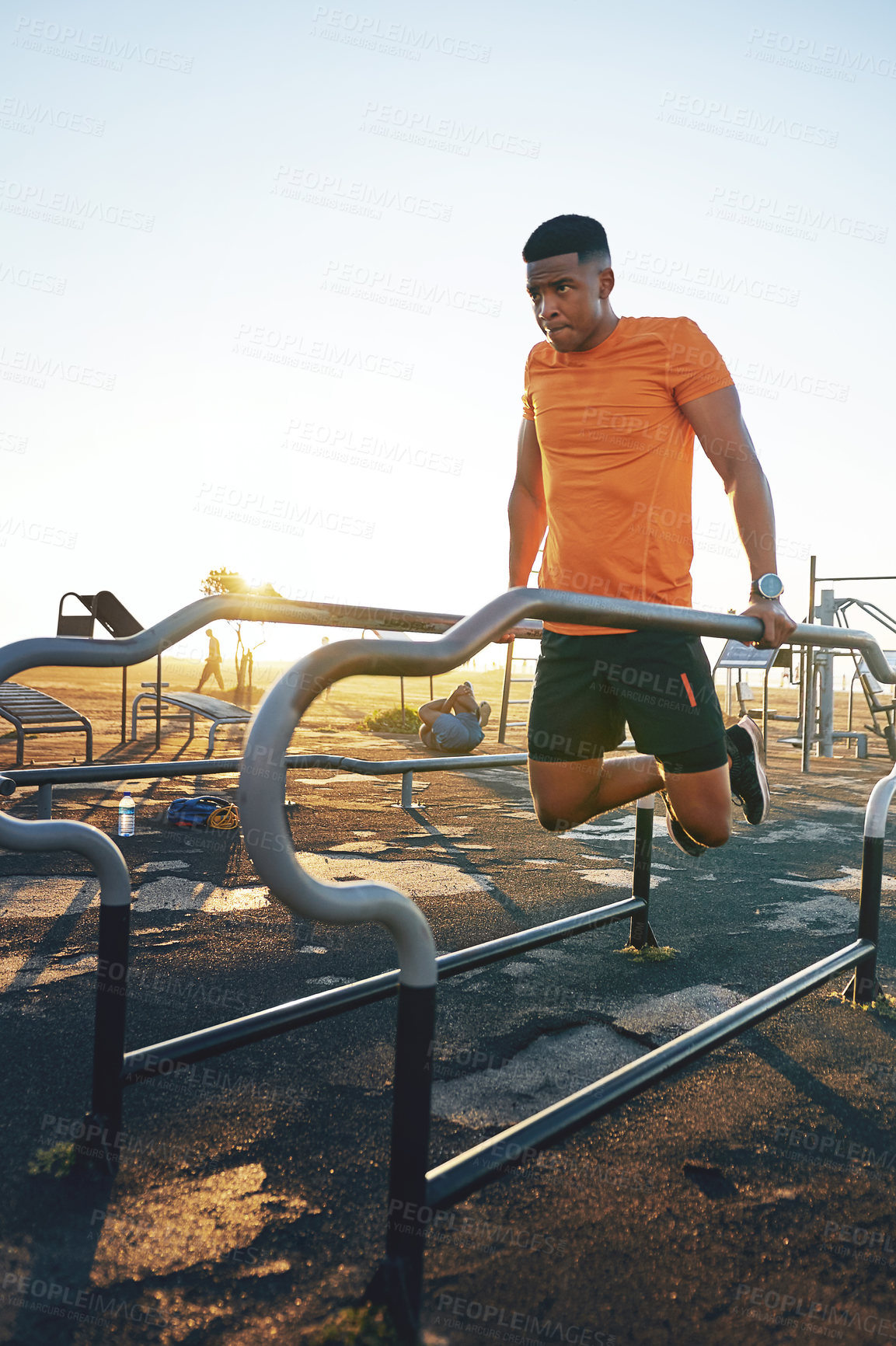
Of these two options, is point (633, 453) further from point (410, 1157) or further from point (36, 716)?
point (36, 716)

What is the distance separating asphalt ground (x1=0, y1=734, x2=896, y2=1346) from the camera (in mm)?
1393

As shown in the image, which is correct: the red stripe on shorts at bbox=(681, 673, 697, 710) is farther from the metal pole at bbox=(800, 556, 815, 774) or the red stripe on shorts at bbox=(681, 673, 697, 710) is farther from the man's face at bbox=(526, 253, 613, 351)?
the metal pole at bbox=(800, 556, 815, 774)

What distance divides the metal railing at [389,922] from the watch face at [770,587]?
0.11 metres

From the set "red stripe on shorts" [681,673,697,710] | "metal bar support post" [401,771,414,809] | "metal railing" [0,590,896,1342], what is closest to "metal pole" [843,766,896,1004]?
"metal railing" [0,590,896,1342]

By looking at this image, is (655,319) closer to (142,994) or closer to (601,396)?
(601,396)

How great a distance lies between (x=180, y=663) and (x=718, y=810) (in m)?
46.8

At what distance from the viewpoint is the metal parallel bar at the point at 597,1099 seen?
4.58 feet

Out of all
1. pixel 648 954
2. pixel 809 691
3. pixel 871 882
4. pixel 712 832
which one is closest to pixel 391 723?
pixel 809 691

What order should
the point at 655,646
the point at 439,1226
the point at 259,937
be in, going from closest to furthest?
1. the point at 439,1226
2. the point at 655,646
3. the point at 259,937

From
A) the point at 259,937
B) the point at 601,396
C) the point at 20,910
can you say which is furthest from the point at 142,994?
the point at 601,396

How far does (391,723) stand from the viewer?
12.3 metres

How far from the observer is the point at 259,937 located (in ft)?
10.5

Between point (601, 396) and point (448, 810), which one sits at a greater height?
point (601, 396)

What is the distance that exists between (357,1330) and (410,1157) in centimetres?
26
